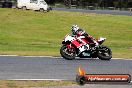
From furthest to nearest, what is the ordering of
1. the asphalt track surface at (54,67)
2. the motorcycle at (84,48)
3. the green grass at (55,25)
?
1. the green grass at (55,25)
2. the motorcycle at (84,48)
3. the asphalt track surface at (54,67)

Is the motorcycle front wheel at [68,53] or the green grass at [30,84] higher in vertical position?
the green grass at [30,84]

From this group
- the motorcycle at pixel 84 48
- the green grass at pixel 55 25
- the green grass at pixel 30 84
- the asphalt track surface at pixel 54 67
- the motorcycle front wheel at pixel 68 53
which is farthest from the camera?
the green grass at pixel 55 25

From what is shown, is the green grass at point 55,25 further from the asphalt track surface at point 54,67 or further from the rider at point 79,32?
the asphalt track surface at point 54,67

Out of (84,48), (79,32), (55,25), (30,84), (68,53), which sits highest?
(79,32)

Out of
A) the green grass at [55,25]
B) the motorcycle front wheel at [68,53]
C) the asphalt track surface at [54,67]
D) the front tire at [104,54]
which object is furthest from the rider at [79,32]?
the green grass at [55,25]

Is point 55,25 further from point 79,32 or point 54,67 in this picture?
point 54,67

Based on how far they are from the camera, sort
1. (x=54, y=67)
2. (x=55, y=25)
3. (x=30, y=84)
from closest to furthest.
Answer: (x=30, y=84) → (x=54, y=67) → (x=55, y=25)

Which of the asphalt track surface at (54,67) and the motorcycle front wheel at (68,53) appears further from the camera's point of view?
the motorcycle front wheel at (68,53)

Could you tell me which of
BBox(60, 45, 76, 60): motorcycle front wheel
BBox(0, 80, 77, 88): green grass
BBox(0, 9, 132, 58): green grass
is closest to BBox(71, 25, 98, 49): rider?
BBox(60, 45, 76, 60): motorcycle front wheel

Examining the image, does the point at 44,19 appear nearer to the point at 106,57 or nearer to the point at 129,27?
the point at 129,27

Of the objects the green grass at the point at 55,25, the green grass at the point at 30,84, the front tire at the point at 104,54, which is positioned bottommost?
the green grass at the point at 55,25

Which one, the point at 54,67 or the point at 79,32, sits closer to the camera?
the point at 54,67

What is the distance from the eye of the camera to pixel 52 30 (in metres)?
39.2

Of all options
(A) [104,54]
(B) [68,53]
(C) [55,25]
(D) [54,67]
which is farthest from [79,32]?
(C) [55,25]
